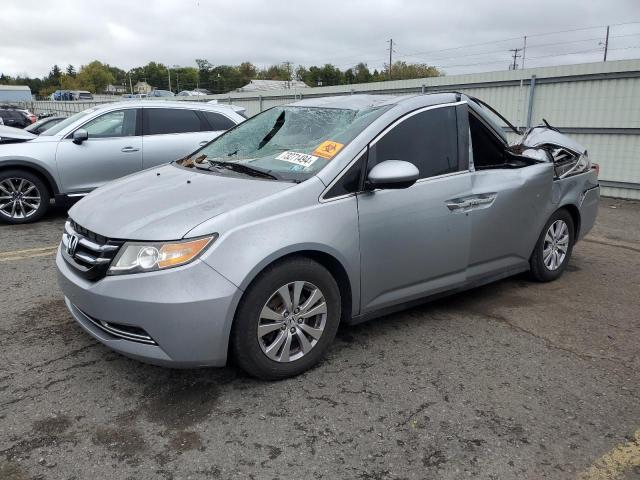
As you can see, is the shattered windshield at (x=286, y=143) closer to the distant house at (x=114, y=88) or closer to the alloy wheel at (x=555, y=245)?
the alloy wheel at (x=555, y=245)

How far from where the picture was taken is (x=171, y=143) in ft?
26.2

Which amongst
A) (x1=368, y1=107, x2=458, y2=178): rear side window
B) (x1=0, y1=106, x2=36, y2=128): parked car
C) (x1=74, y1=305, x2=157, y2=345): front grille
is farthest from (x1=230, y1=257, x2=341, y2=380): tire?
(x1=0, y1=106, x2=36, y2=128): parked car

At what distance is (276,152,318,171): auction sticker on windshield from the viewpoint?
3.41m

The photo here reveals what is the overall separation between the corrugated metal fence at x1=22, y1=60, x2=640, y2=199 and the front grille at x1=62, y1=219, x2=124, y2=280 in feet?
23.2

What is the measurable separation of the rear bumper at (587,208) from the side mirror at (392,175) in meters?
2.65

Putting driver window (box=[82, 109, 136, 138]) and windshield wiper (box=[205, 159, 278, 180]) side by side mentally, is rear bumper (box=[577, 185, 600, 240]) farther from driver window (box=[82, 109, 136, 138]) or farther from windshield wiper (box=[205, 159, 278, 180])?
driver window (box=[82, 109, 136, 138])

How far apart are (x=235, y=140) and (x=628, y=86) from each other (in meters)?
8.58

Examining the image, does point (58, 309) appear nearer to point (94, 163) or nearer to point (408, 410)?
point (408, 410)

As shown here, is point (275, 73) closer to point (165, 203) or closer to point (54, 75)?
point (54, 75)

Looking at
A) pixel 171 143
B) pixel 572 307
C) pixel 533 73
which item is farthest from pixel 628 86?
pixel 171 143

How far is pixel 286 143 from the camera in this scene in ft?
12.5

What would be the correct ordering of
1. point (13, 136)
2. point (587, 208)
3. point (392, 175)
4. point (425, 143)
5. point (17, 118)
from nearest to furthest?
1. point (392, 175)
2. point (425, 143)
3. point (587, 208)
4. point (13, 136)
5. point (17, 118)

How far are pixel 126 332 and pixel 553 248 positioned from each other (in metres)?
3.87

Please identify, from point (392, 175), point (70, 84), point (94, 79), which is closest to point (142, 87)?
point (94, 79)
